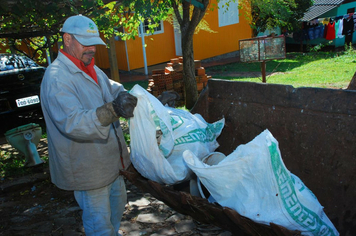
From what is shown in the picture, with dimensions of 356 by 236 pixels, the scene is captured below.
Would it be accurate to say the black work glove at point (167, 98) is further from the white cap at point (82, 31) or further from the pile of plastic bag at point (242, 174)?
the white cap at point (82, 31)

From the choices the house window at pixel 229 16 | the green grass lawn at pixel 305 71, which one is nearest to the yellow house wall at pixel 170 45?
the house window at pixel 229 16

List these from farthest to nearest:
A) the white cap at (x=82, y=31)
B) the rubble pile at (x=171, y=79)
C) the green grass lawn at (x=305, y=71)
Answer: the green grass lawn at (x=305, y=71) → the rubble pile at (x=171, y=79) → the white cap at (x=82, y=31)

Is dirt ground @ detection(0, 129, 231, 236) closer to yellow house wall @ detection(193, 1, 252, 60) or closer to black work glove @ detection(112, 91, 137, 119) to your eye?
black work glove @ detection(112, 91, 137, 119)

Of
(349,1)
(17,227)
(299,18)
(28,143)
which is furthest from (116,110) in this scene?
(349,1)

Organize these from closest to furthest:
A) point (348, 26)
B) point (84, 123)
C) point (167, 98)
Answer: point (84, 123), point (167, 98), point (348, 26)

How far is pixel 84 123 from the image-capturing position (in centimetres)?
197

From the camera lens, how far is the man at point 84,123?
201 cm

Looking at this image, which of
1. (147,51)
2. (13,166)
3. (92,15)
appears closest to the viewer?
(92,15)

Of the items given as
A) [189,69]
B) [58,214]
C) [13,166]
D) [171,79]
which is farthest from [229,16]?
[58,214]

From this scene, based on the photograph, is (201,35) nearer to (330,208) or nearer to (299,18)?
(299,18)

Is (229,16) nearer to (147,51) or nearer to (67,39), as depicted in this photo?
(147,51)

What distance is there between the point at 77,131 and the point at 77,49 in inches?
26.3

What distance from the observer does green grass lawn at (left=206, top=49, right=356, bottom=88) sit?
369 inches

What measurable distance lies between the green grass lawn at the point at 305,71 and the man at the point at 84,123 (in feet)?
22.7
